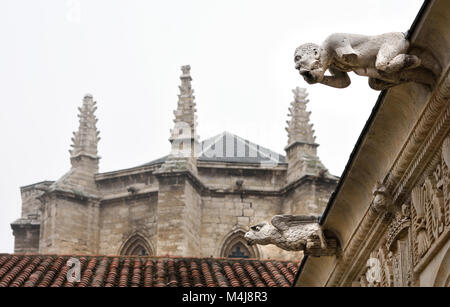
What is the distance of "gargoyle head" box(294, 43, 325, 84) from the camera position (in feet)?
28.3

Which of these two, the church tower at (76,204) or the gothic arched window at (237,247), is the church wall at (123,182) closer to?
the church tower at (76,204)

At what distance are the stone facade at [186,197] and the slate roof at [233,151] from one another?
0.47 meters

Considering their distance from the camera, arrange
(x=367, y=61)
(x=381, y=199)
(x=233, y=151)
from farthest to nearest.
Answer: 1. (x=233, y=151)
2. (x=381, y=199)
3. (x=367, y=61)

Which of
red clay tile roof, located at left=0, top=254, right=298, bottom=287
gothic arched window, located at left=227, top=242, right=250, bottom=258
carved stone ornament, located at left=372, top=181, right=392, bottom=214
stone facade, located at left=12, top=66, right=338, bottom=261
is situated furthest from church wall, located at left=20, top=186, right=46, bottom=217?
carved stone ornament, located at left=372, top=181, right=392, bottom=214

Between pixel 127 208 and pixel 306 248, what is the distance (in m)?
20.9

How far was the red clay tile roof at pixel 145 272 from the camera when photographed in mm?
16625

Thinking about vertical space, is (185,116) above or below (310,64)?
above

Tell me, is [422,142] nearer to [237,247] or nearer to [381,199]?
[381,199]

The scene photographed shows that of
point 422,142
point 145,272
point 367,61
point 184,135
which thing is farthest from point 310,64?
point 184,135

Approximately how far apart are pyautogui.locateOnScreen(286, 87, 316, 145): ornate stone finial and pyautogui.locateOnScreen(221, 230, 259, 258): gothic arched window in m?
3.02

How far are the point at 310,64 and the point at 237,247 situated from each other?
77.4 ft

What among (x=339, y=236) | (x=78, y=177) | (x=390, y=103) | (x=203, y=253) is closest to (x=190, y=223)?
(x=203, y=253)

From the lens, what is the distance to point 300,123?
31.8 m
